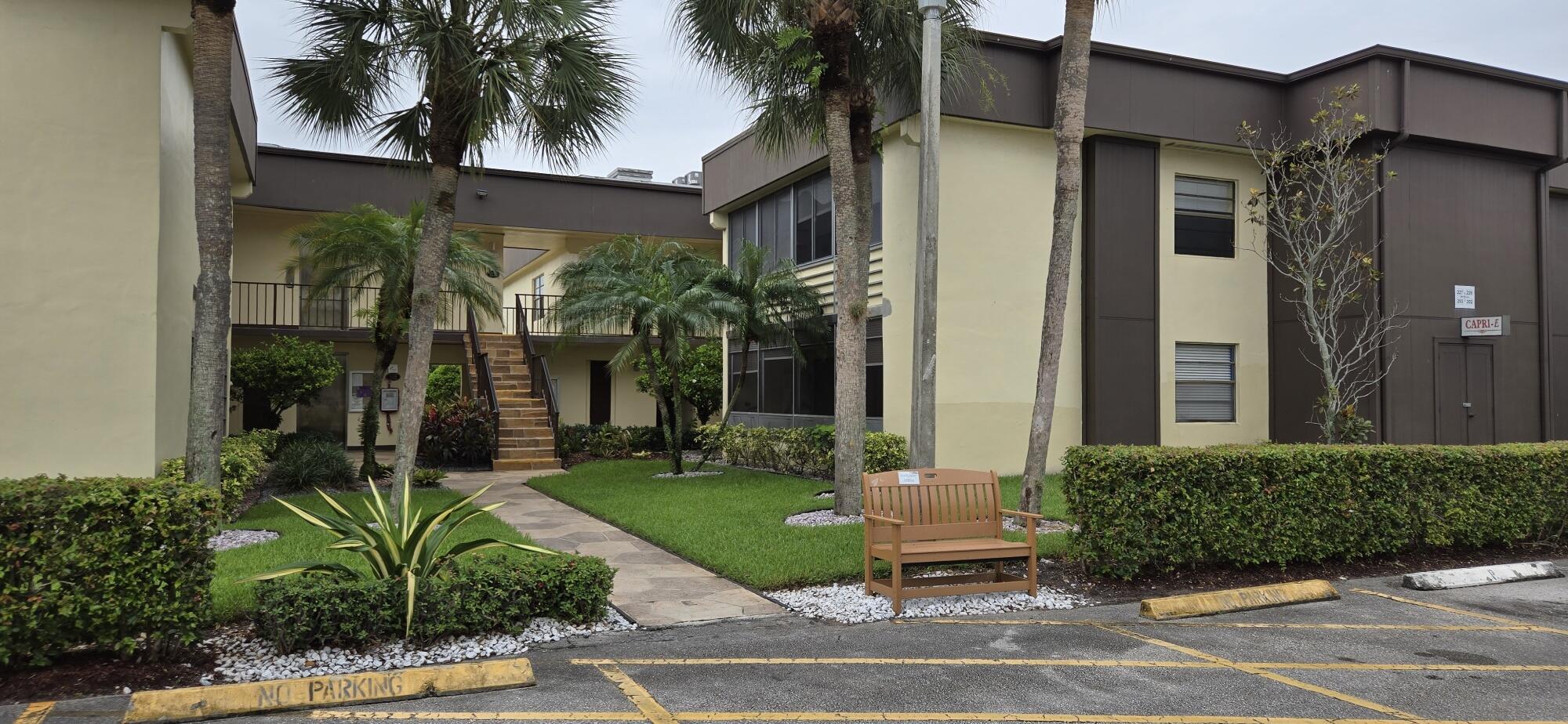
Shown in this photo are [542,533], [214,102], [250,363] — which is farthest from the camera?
[250,363]

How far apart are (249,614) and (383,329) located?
968 cm

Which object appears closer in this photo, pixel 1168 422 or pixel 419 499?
pixel 419 499

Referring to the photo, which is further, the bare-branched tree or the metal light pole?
the bare-branched tree

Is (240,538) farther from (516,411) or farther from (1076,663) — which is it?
(516,411)

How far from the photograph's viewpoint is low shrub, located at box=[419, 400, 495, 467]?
1900 centimetres

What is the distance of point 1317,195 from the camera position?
1487cm

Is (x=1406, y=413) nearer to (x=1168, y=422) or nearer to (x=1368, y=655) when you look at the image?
(x=1168, y=422)

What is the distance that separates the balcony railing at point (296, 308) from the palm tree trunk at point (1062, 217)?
14461 millimetres

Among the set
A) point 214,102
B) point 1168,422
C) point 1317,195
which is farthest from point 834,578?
point 1317,195

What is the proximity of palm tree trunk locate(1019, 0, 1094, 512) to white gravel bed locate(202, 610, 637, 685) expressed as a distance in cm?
521

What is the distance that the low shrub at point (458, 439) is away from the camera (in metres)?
19.0

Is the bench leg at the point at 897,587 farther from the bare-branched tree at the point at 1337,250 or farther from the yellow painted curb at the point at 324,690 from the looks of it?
the bare-branched tree at the point at 1337,250

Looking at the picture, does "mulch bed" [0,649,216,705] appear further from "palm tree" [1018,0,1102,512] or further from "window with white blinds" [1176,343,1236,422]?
"window with white blinds" [1176,343,1236,422]

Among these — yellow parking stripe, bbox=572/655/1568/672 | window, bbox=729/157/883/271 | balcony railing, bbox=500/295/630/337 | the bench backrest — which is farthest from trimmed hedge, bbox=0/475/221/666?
balcony railing, bbox=500/295/630/337
